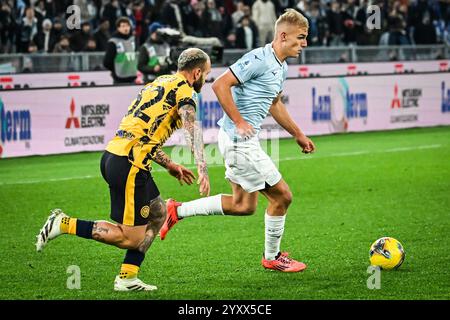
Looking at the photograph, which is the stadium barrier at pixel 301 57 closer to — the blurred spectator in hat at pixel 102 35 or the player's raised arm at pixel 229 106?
the blurred spectator in hat at pixel 102 35

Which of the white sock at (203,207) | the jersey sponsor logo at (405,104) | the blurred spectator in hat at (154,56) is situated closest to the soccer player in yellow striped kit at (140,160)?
the white sock at (203,207)

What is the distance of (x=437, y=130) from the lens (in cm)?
2270

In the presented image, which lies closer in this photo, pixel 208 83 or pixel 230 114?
pixel 230 114

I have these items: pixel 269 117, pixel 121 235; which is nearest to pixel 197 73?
pixel 121 235

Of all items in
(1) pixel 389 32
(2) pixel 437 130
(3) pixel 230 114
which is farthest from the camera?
(1) pixel 389 32

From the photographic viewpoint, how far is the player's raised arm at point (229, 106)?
332 inches

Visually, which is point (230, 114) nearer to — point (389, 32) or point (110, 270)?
point (110, 270)

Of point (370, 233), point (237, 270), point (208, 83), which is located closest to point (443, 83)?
point (208, 83)

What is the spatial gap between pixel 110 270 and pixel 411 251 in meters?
2.86

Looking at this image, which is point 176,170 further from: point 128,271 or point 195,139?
point 128,271

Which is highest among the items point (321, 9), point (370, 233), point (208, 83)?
point (321, 9)

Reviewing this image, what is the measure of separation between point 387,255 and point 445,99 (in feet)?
50.6

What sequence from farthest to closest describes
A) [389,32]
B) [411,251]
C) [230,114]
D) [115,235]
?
[389,32], [411,251], [230,114], [115,235]

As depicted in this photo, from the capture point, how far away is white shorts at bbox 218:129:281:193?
8781mm
